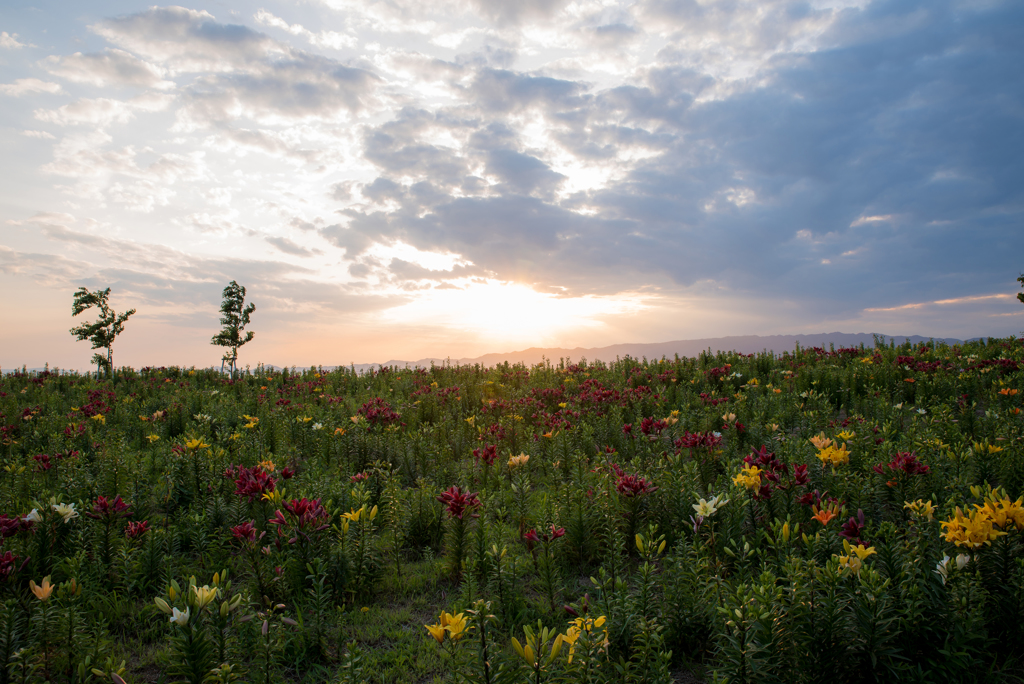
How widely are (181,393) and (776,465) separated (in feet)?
37.8

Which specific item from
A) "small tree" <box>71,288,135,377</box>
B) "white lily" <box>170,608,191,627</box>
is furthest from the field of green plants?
"small tree" <box>71,288,135,377</box>

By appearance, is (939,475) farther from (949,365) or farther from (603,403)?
(949,365)

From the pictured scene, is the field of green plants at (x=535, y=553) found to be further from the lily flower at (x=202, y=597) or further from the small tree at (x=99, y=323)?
the small tree at (x=99, y=323)

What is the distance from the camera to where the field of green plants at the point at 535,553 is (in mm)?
2176

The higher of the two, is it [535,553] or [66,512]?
[66,512]

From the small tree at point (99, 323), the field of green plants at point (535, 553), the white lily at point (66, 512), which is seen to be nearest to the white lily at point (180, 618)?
the field of green plants at point (535, 553)

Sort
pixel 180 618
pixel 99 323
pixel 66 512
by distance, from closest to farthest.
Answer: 1. pixel 180 618
2. pixel 66 512
3. pixel 99 323

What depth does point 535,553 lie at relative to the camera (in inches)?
147

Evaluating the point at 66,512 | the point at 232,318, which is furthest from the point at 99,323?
the point at 66,512

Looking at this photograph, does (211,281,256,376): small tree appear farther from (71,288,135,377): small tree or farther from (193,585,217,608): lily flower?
(193,585,217,608): lily flower

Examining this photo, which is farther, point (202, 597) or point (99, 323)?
point (99, 323)

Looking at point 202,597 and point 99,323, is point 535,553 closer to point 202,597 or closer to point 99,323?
point 202,597

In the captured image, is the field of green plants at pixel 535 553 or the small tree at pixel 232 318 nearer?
the field of green plants at pixel 535 553

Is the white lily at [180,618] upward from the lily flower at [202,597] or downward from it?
downward
